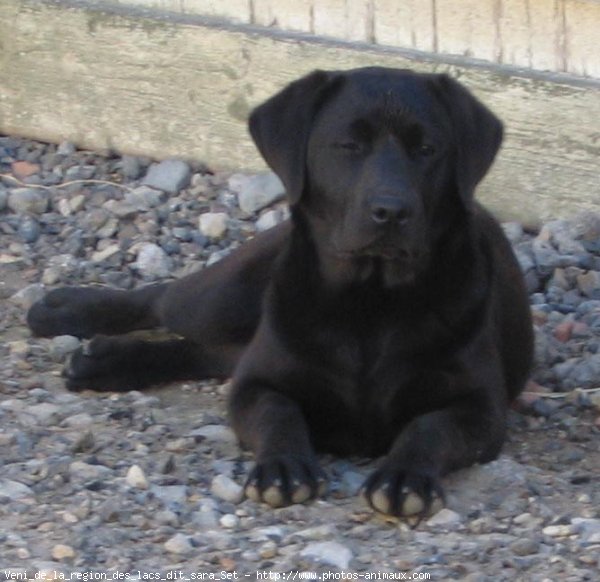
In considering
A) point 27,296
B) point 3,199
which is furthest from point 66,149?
point 27,296

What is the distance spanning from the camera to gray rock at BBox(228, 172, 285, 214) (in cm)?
624

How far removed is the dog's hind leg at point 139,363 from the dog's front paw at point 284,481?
3.47 ft

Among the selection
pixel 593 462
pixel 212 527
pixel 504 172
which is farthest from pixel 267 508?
pixel 504 172

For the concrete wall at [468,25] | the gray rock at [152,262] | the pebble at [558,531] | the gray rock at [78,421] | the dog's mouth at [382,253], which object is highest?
the concrete wall at [468,25]

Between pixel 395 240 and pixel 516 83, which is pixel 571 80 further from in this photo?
pixel 395 240

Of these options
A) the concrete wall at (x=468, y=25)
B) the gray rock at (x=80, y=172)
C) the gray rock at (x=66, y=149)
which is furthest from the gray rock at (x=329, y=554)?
the gray rock at (x=66, y=149)

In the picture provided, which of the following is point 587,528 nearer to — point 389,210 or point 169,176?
point 389,210

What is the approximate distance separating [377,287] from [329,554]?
0.93m

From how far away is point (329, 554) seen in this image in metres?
3.67

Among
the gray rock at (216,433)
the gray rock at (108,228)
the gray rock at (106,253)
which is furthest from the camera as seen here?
the gray rock at (108,228)

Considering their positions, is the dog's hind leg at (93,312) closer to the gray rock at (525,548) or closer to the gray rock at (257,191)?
the gray rock at (257,191)

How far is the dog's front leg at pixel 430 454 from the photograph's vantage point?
3.91 meters

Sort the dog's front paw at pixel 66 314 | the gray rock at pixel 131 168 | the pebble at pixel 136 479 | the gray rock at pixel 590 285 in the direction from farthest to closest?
the gray rock at pixel 131 168
the gray rock at pixel 590 285
the dog's front paw at pixel 66 314
the pebble at pixel 136 479

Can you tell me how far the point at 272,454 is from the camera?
4117 millimetres
